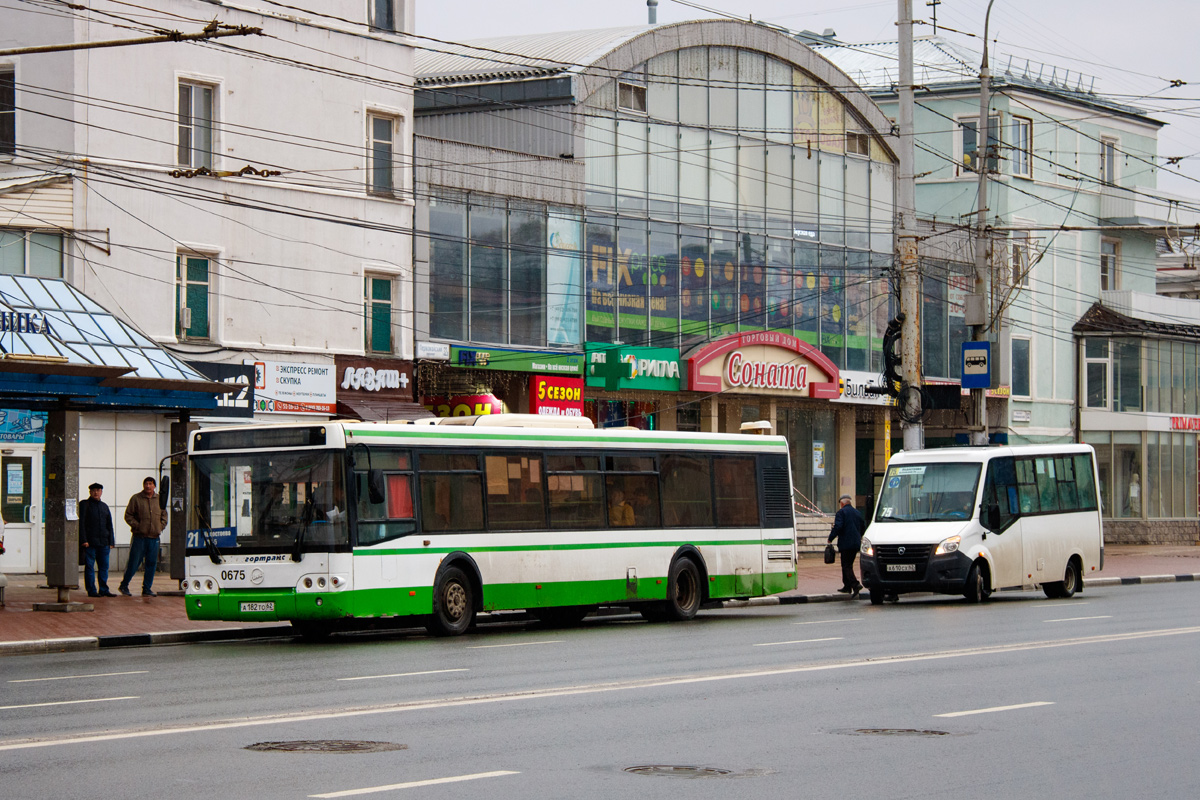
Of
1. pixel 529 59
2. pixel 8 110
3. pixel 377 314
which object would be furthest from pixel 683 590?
pixel 529 59

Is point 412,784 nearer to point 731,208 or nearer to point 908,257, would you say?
point 908,257

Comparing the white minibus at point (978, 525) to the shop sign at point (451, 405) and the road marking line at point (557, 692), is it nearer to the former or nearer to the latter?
the road marking line at point (557, 692)

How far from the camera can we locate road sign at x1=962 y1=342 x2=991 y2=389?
111 ft

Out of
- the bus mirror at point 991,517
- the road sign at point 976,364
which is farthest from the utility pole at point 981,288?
the bus mirror at point 991,517

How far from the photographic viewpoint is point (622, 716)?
12133 millimetres

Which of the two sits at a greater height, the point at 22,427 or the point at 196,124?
the point at 196,124

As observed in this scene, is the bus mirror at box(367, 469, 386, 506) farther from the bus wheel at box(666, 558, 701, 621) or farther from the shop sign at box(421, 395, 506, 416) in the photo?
the shop sign at box(421, 395, 506, 416)

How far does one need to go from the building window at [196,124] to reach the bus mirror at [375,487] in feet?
47.5

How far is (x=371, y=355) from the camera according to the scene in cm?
3478

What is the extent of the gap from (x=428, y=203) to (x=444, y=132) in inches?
233

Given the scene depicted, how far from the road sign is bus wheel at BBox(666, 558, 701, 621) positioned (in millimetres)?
11898

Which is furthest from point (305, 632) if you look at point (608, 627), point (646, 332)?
point (646, 332)

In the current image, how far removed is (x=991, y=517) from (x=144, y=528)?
45.1ft

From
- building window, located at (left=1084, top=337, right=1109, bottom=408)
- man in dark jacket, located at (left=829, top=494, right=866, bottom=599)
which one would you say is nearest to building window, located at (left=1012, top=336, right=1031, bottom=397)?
building window, located at (left=1084, top=337, right=1109, bottom=408)
